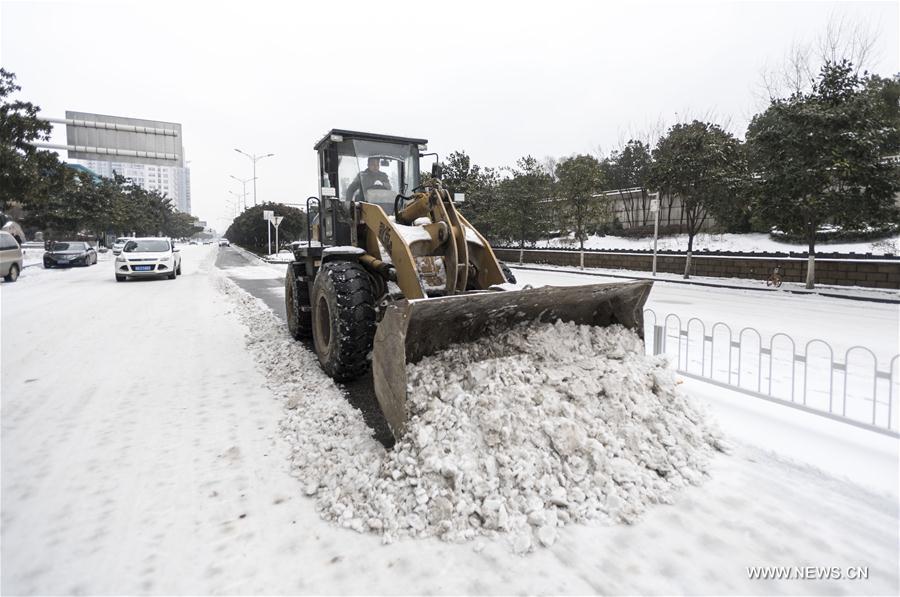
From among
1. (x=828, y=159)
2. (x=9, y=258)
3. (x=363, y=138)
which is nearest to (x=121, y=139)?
(x=9, y=258)

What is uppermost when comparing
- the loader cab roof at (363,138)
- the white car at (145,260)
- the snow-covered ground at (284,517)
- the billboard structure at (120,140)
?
the billboard structure at (120,140)

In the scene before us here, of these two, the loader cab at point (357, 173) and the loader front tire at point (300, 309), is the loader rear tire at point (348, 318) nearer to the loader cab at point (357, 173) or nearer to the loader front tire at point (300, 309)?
the loader cab at point (357, 173)

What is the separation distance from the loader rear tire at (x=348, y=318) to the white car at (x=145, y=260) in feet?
46.1

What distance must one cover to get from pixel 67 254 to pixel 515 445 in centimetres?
2735

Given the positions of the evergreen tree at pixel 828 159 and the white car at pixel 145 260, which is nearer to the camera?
the evergreen tree at pixel 828 159

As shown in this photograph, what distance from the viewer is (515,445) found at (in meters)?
2.97

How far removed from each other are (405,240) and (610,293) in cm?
194

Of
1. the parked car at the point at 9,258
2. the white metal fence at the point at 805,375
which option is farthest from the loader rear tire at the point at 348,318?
the parked car at the point at 9,258

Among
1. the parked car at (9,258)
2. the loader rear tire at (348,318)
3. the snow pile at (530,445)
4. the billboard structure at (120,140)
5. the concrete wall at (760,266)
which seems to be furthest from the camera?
the parked car at (9,258)

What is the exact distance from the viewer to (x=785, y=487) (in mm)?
2965

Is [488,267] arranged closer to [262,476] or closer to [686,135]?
[262,476]

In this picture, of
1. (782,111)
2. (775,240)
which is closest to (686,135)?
(782,111)

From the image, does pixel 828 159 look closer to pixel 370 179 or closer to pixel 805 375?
pixel 805 375

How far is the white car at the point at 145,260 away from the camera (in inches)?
615
